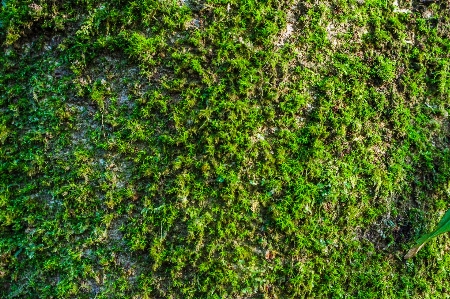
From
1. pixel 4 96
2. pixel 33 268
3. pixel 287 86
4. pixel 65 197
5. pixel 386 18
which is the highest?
pixel 386 18

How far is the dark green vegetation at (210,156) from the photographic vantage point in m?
1.87

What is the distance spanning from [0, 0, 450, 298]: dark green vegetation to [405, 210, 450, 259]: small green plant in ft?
0.13

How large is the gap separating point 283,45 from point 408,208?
43.7 inches

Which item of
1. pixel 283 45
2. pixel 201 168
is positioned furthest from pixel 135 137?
pixel 283 45

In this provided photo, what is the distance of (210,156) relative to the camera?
1.93 metres

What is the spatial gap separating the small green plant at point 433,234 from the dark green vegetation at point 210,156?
Result: 0.04 m

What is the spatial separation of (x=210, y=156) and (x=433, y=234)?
1.16 m

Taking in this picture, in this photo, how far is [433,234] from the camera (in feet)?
6.25

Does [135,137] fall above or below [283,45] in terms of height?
below

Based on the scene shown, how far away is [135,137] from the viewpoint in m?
1.94

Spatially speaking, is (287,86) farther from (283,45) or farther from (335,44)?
(335,44)

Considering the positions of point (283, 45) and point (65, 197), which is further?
point (283, 45)

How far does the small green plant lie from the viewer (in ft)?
6.13

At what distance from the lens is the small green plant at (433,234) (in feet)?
6.13
